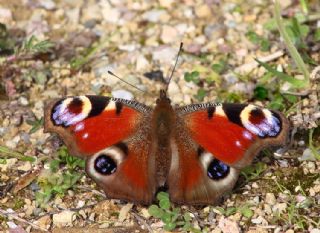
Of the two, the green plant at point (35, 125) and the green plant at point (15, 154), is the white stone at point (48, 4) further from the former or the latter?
the green plant at point (15, 154)

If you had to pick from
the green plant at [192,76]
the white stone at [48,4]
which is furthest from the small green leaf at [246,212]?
the white stone at [48,4]

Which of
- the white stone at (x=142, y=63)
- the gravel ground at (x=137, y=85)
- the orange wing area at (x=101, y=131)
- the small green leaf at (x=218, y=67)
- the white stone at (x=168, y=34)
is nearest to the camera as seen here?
the orange wing area at (x=101, y=131)

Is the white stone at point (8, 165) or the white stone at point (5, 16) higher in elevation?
the white stone at point (5, 16)

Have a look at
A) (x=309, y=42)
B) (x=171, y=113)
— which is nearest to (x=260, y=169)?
(x=171, y=113)

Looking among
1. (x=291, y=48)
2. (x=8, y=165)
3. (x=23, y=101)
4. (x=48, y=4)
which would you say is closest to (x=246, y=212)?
(x=291, y=48)

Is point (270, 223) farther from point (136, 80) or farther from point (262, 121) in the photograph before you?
point (136, 80)

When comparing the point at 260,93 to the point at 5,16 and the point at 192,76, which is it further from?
the point at 5,16

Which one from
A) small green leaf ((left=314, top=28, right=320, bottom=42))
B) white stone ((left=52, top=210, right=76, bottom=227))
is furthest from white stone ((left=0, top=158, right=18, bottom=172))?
small green leaf ((left=314, top=28, right=320, bottom=42))
